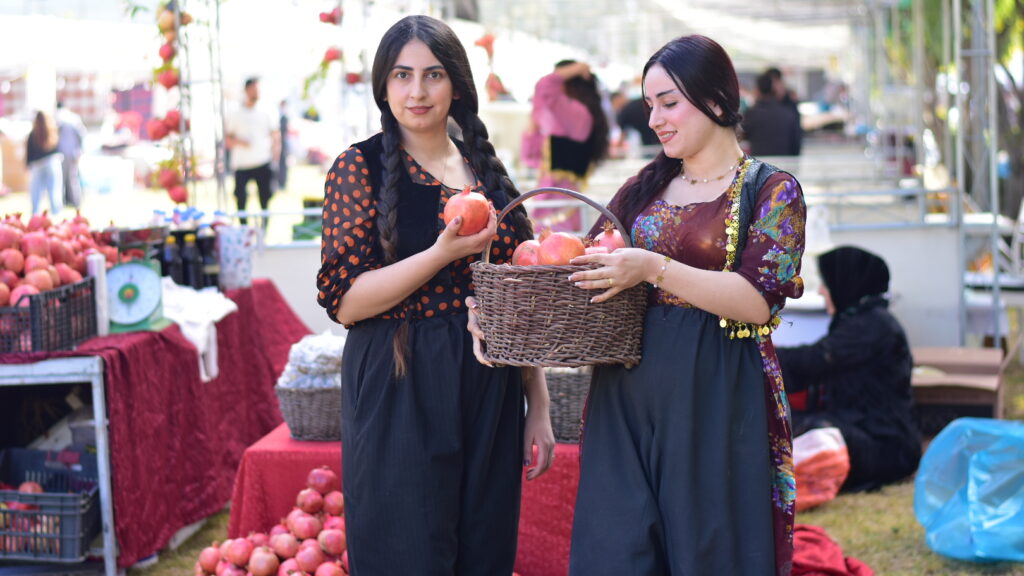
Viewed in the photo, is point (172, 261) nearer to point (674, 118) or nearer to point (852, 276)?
point (852, 276)

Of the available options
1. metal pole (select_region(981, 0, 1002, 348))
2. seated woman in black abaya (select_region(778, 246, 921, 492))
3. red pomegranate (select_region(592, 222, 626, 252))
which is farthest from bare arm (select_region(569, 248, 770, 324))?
metal pole (select_region(981, 0, 1002, 348))

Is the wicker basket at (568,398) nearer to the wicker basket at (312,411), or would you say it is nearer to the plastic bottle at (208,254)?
the wicker basket at (312,411)

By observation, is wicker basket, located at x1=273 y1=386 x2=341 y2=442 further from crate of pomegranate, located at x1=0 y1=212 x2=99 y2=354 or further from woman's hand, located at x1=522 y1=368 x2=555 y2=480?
woman's hand, located at x1=522 y1=368 x2=555 y2=480

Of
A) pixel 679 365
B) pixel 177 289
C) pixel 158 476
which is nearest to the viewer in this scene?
pixel 679 365

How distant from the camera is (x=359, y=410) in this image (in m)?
2.34

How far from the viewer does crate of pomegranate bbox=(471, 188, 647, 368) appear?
210 cm

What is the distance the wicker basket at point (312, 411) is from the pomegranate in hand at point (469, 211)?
5.42ft

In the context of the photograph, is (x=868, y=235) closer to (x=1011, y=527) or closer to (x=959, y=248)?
(x=959, y=248)

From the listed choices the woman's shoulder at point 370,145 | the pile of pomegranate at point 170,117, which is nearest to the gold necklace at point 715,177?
the woman's shoulder at point 370,145

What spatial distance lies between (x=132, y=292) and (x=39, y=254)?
1.26 feet

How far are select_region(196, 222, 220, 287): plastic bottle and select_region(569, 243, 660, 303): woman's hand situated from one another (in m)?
3.25

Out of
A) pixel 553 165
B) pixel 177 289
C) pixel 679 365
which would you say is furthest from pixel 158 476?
pixel 553 165

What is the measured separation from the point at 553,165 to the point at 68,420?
441cm

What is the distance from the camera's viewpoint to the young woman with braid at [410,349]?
2283mm
